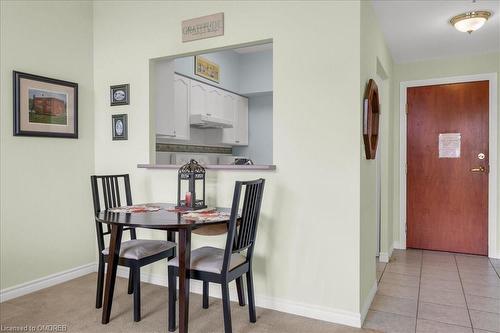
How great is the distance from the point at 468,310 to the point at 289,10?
253cm

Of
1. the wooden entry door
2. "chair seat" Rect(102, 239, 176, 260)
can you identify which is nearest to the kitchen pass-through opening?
"chair seat" Rect(102, 239, 176, 260)

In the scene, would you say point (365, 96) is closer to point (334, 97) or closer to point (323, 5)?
point (334, 97)

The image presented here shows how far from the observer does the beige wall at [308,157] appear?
2359mm

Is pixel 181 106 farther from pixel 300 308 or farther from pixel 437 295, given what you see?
pixel 437 295

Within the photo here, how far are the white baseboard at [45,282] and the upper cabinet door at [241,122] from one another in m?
2.74

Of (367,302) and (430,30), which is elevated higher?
(430,30)

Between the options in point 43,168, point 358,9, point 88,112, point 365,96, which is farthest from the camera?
point 88,112

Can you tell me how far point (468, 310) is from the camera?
2.61 metres

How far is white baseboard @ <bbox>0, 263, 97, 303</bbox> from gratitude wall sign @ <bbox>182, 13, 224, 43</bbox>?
2.27 m

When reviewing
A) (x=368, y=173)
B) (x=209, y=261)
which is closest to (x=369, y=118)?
(x=368, y=173)

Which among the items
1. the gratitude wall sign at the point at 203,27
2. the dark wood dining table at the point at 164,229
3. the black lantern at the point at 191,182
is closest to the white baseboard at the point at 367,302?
the dark wood dining table at the point at 164,229

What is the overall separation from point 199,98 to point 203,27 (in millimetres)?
1497

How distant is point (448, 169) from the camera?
4363mm

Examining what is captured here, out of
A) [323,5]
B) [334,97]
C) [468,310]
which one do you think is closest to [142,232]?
[334,97]
